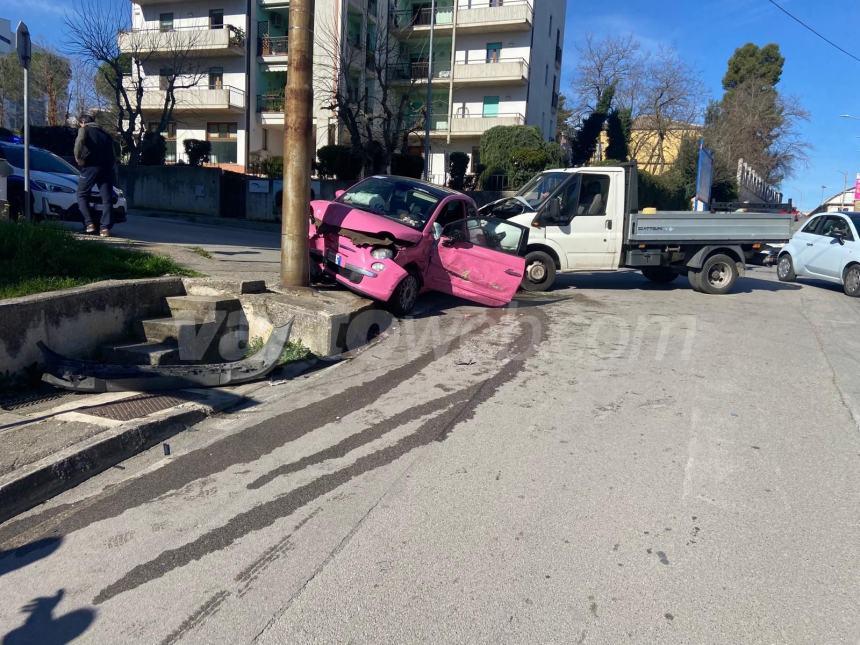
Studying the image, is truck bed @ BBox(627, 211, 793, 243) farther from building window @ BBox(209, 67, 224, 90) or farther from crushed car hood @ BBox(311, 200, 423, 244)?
building window @ BBox(209, 67, 224, 90)

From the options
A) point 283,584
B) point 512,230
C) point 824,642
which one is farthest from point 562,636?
point 512,230

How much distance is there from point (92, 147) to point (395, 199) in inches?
182

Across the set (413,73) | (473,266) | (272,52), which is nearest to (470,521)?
(473,266)

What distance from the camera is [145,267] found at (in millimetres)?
7582

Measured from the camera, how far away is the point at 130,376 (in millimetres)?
5484

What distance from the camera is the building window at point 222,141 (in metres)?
34.2

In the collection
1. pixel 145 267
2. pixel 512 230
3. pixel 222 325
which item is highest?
pixel 512 230

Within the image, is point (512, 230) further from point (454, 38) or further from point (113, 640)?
point (454, 38)

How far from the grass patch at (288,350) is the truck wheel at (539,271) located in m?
5.69

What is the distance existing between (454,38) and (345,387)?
107 ft

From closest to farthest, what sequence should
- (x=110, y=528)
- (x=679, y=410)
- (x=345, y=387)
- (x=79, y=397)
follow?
1. (x=110, y=528)
2. (x=79, y=397)
3. (x=679, y=410)
4. (x=345, y=387)

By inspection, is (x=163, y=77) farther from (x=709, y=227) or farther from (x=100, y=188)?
(x=709, y=227)

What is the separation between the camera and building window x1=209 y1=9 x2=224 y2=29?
33.2 metres

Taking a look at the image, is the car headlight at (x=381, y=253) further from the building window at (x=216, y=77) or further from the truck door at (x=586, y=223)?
the building window at (x=216, y=77)
